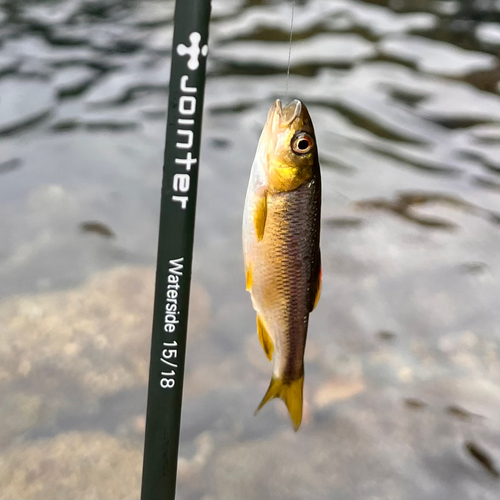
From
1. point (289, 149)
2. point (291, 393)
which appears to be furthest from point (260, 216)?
point (291, 393)

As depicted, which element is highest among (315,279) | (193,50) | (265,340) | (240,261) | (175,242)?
(193,50)

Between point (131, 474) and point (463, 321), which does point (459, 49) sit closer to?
point (463, 321)

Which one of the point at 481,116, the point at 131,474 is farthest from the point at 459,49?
the point at 131,474

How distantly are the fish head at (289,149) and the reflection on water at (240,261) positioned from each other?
1.35 metres

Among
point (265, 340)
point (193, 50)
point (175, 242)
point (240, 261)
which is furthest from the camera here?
point (240, 261)

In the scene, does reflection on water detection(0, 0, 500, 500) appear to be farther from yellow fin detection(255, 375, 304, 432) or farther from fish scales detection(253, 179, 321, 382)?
fish scales detection(253, 179, 321, 382)

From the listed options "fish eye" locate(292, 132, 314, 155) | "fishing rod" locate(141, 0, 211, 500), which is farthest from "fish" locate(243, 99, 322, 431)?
"fishing rod" locate(141, 0, 211, 500)

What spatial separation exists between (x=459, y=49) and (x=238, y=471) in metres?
5.15

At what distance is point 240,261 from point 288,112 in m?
2.38

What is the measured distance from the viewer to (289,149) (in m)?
1.47

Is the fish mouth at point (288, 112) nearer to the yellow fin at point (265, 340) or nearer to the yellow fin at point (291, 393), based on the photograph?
the yellow fin at point (265, 340)

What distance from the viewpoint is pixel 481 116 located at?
5.31m

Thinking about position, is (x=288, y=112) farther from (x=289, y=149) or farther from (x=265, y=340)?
(x=265, y=340)

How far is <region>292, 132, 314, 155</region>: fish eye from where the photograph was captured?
57.8 inches
